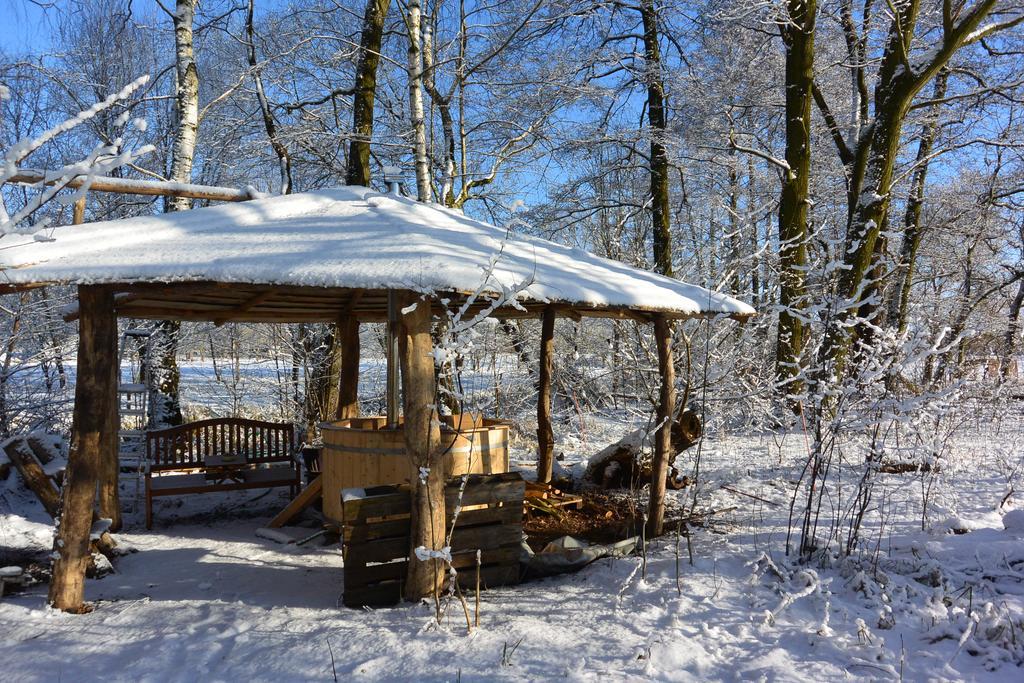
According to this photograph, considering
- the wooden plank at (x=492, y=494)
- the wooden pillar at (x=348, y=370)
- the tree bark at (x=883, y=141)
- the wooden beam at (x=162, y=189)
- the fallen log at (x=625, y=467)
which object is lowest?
the fallen log at (x=625, y=467)

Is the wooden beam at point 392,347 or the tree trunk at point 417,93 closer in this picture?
the wooden beam at point 392,347

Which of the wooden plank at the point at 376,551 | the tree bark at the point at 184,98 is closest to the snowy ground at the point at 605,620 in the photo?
the wooden plank at the point at 376,551

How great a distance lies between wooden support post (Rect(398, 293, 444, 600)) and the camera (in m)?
4.38

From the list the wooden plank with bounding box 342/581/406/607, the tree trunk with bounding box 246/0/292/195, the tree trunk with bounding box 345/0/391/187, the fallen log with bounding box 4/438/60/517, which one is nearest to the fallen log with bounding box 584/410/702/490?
the wooden plank with bounding box 342/581/406/607

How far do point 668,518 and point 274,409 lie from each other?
9834mm

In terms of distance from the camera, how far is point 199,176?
52.8 ft

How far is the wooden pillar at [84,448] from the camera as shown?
14.7 feet

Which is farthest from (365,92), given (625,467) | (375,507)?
(375,507)

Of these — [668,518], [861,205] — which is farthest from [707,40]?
[668,518]

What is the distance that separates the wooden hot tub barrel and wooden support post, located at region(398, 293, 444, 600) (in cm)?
98

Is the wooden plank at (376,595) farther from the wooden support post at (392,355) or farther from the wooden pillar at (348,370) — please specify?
the wooden pillar at (348,370)

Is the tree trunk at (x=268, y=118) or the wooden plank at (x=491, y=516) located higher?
the tree trunk at (x=268, y=118)

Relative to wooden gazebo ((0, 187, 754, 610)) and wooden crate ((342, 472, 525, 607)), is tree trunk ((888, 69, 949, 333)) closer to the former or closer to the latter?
wooden gazebo ((0, 187, 754, 610))

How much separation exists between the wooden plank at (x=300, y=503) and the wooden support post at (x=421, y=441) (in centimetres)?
235
